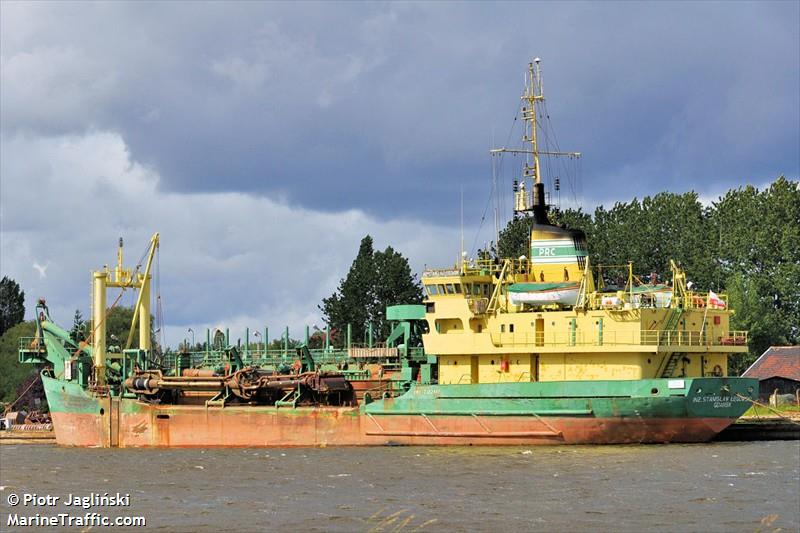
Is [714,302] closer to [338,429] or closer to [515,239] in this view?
[338,429]

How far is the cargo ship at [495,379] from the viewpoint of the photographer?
44.7 meters

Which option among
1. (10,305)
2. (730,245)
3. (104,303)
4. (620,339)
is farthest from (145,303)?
(10,305)

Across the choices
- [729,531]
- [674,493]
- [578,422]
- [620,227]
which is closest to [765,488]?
[674,493]

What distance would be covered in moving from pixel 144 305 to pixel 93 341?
4644mm

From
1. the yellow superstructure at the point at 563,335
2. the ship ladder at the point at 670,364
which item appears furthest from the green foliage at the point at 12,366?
the ship ladder at the point at 670,364

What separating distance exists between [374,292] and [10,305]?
44.7m

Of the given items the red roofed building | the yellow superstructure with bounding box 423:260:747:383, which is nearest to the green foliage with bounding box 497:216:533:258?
the red roofed building

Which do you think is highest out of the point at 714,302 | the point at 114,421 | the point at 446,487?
the point at 714,302

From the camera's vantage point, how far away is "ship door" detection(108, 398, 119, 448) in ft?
181

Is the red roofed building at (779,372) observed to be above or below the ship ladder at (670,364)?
below

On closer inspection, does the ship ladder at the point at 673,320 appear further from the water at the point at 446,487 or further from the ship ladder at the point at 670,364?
the water at the point at 446,487

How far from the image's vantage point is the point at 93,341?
5841 centimetres

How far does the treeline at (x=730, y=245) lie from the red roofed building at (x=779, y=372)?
6.39m

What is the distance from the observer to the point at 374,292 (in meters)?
82.6
